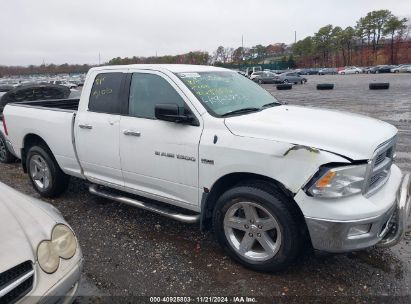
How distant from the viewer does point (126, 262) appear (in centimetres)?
354

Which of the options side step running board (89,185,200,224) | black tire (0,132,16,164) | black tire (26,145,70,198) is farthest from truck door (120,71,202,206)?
black tire (0,132,16,164)

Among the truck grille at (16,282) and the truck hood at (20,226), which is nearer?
the truck grille at (16,282)

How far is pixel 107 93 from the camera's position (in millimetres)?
4285

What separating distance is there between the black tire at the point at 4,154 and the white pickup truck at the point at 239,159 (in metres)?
3.63

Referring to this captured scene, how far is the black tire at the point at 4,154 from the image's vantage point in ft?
24.9

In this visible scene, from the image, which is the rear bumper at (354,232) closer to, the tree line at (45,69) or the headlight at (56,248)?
the headlight at (56,248)

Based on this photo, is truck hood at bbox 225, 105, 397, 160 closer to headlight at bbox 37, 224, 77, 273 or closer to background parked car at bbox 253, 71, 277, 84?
headlight at bbox 37, 224, 77, 273

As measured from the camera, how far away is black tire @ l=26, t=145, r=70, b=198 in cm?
503

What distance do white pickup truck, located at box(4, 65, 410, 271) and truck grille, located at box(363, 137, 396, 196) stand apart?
0.01 meters

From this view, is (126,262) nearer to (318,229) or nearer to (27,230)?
(27,230)

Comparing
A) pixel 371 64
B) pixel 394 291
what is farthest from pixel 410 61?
pixel 394 291

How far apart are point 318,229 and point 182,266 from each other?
137 cm

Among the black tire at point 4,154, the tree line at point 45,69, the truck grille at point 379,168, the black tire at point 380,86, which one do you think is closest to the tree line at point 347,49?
the tree line at point 45,69

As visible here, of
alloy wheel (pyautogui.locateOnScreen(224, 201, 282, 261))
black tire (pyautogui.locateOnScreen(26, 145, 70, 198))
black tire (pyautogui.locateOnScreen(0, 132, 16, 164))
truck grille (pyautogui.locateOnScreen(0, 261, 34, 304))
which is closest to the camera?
truck grille (pyautogui.locateOnScreen(0, 261, 34, 304))
